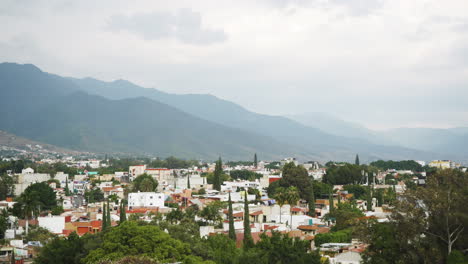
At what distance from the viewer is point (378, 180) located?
90.8 metres

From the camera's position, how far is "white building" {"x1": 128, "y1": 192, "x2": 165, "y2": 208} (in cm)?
6663

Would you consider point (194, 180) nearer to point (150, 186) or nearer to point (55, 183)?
point (150, 186)

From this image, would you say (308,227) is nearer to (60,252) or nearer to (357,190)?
(60,252)

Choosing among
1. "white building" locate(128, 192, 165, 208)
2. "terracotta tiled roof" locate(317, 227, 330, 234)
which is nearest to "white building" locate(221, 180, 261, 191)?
"white building" locate(128, 192, 165, 208)

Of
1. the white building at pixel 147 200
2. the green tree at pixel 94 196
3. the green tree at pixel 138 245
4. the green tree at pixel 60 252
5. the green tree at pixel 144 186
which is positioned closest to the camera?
the green tree at pixel 138 245

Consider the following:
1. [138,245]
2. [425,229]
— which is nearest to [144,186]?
[138,245]

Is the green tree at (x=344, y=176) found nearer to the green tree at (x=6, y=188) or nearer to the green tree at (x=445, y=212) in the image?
the green tree at (x=6, y=188)

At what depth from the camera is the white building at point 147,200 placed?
219 feet

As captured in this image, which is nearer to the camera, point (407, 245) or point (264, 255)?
point (407, 245)

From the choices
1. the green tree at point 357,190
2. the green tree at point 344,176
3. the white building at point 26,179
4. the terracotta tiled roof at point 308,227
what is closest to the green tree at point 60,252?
the terracotta tiled roof at point 308,227

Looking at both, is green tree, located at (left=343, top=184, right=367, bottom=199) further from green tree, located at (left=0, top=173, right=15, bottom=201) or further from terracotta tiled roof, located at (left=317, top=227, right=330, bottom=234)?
green tree, located at (left=0, top=173, right=15, bottom=201)

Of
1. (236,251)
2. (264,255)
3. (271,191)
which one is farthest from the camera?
(271,191)

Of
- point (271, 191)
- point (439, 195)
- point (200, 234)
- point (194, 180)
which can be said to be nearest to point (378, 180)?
point (271, 191)

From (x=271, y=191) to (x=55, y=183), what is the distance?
115ft
